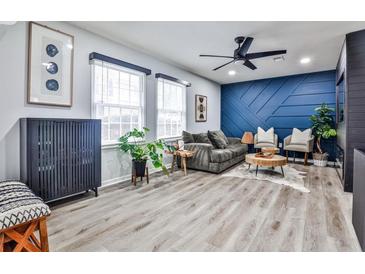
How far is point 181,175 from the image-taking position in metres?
4.03

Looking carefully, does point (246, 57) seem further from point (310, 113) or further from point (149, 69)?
point (310, 113)


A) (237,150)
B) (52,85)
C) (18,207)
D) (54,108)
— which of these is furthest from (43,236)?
(237,150)

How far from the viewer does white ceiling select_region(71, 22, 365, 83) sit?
2.82m

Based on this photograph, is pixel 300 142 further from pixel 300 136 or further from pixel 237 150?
pixel 237 150

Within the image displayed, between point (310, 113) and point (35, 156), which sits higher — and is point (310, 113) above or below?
above

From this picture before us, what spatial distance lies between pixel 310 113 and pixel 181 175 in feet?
13.7

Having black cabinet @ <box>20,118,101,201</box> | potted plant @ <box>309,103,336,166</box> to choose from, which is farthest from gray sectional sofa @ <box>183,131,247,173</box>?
black cabinet @ <box>20,118,101,201</box>

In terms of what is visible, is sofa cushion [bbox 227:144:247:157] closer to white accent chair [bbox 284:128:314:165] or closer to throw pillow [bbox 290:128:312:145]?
white accent chair [bbox 284:128:314:165]

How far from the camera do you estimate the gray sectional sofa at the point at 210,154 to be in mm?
4129

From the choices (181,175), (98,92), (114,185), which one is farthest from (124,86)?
(181,175)

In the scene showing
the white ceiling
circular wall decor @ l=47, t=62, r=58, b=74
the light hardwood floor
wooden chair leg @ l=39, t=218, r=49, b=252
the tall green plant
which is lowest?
the light hardwood floor

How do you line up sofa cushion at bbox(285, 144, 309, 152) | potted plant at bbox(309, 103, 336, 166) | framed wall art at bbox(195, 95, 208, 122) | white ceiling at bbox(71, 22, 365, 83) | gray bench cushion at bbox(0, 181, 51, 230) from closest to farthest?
1. gray bench cushion at bbox(0, 181, 51, 230)
2. white ceiling at bbox(71, 22, 365, 83)
3. potted plant at bbox(309, 103, 336, 166)
4. sofa cushion at bbox(285, 144, 309, 152)
5. framed wall art at bbox(195, 95, 208, 122)

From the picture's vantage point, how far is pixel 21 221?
1.40 meters

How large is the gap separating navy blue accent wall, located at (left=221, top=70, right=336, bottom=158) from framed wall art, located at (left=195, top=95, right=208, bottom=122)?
1277 millimetres
